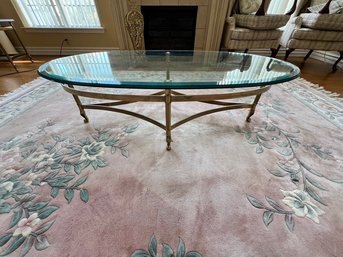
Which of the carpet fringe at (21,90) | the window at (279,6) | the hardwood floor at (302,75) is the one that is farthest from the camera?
the window at (279,6)

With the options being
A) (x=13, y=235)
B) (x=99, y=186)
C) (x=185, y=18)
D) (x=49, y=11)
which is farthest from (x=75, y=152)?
(x=49, y=11)

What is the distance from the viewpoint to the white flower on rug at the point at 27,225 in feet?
1.98

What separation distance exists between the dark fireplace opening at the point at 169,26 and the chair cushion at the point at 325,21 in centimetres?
145

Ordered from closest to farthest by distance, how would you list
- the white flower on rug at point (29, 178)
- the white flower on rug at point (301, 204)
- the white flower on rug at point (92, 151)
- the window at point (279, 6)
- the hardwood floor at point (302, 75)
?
the white flower on rug at point (301, 204) → the white flower on rug at point (29, 178) → the white flower on rug at point (92, 151) → the hardwood floor at point (302, 75) → the window at point (279, 6)

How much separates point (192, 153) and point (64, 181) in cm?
65

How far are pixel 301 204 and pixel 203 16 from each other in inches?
104

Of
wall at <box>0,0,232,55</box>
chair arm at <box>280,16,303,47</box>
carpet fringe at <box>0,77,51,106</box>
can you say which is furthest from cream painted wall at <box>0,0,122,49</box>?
chair arm at <box>280,16,303,47</box>

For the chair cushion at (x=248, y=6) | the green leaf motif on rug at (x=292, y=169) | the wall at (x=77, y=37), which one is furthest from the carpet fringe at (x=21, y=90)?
the chair cushion at (x=248, y=6)

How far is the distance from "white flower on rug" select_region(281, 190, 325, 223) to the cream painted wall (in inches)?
117

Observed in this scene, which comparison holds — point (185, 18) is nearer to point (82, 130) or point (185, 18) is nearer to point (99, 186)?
point (82, 130)

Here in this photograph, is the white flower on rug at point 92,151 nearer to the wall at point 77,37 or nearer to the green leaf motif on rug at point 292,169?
the green leaf motif on rug at point 292,169

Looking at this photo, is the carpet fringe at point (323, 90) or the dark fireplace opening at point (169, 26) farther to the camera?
the dark fireplace opening at point (169, 26)

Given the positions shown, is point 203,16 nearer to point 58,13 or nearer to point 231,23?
point 231,23

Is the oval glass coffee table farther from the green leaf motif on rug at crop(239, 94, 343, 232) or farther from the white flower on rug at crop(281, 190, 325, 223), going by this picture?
the white flower on rug at crop(281, 190, 325, 223)
